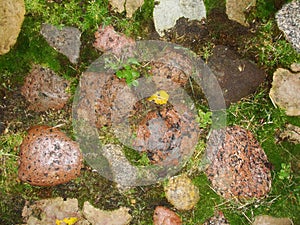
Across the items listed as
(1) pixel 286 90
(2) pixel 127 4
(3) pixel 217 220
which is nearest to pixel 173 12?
(2) pixel 127 4

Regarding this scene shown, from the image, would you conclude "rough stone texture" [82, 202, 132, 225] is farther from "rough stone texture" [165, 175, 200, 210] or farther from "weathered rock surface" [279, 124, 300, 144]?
"weathered rock surface" [279, 124, 300, 144]

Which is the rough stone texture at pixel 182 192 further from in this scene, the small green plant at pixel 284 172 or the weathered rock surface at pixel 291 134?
the weathered rock surface at pixel 291 134

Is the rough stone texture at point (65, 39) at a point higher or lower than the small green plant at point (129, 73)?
higher

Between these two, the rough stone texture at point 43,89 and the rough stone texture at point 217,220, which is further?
the rough stone texture at point 217,220

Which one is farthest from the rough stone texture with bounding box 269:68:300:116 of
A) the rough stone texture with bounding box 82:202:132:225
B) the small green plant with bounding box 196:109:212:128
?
the rough stone texture with bounding box 82:202:132:225

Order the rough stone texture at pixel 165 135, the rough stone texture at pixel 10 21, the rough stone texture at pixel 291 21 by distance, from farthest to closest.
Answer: the rough stone texture at pixel 291 21 → the rough stone texture at pixel 165 135 → the rough stone texture at pixel 10 21

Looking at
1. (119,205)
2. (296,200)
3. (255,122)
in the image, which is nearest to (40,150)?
(119,205)

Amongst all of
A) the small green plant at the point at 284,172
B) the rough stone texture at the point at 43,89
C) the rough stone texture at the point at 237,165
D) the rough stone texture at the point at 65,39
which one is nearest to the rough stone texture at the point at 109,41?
the rough stone texture at the point at 65,39
